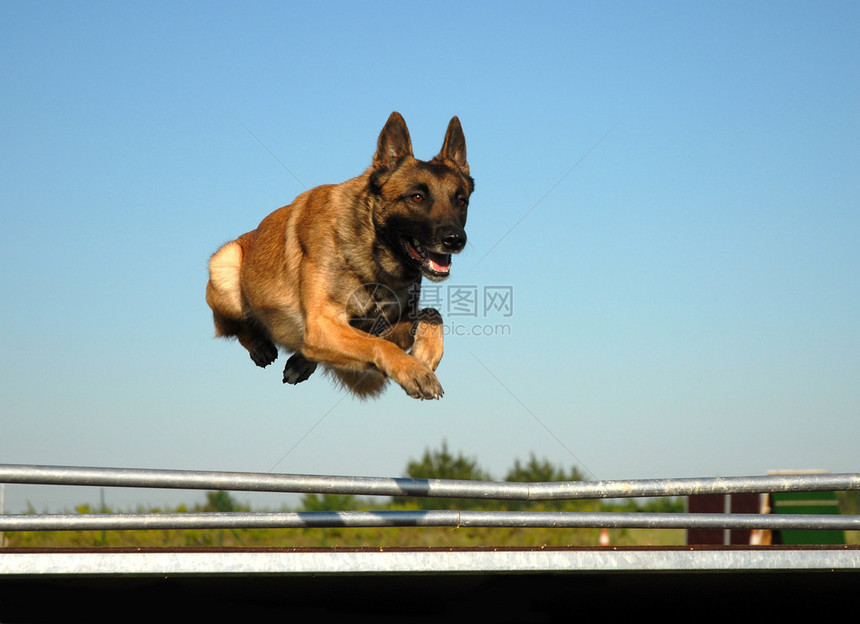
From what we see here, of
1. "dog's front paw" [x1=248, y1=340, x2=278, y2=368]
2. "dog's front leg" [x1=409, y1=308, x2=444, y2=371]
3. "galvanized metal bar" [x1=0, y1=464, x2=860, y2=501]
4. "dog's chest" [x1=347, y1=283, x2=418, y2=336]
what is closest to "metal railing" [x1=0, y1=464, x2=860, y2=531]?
"galvanized metal bar" [x1=0, y1=464, x2=860, y2=501]

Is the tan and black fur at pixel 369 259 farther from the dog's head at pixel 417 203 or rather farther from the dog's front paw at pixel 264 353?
the dog's front paw at pixel 264 353

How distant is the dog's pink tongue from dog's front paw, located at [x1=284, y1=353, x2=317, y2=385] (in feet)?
6.06

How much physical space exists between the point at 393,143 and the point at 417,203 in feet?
2.06

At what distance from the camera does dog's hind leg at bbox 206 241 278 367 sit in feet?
23.7

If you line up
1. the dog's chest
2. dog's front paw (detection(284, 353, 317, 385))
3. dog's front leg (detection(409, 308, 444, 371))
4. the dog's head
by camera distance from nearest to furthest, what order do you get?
dog's front leg (detection(409, 308, 444, 371)) < the dog's head < the dog's chest < dog's front paw (detection(284, 353, 317, 385))

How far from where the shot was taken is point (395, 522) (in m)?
3.56

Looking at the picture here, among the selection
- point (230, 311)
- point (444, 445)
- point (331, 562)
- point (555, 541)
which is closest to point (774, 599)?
point (331, 562)

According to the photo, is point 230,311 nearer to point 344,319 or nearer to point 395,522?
point 344,319

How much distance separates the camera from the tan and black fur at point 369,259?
5340mm

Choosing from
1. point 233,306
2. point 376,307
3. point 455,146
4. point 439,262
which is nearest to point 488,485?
point 439,262

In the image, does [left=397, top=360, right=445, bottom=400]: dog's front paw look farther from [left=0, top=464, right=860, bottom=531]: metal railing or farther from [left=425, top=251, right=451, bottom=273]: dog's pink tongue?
[left=425, top=251, right=451, bottom=273]: dog's pink tongue

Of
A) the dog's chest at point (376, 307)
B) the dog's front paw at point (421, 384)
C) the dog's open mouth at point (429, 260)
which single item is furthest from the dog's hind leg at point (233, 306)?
the dog's front paw at point (421, 384)

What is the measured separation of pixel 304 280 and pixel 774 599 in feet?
11.5

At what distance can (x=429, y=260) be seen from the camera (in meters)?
5.50
